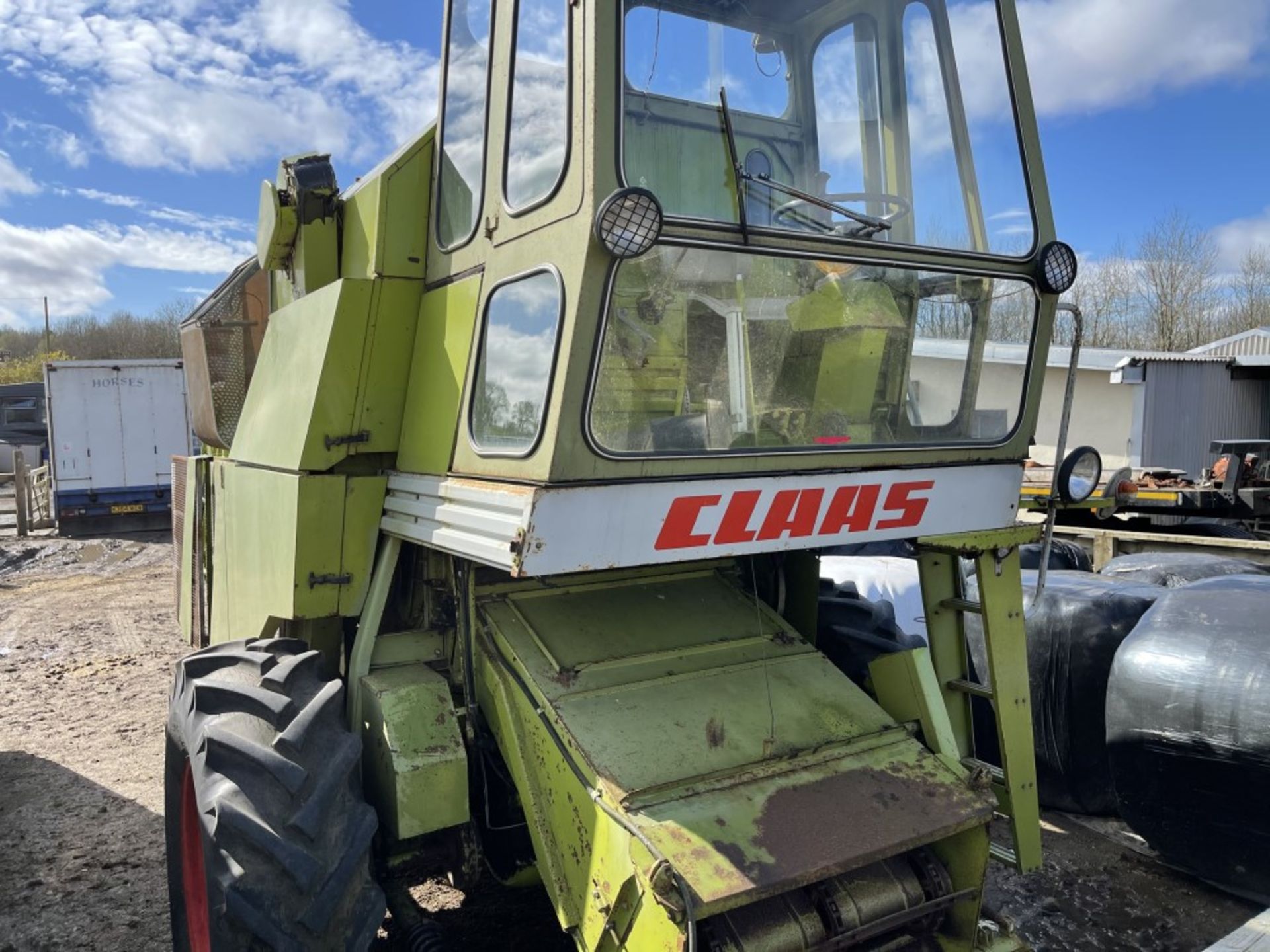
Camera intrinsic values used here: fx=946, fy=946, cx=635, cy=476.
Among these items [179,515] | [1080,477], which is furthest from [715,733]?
[179,515]

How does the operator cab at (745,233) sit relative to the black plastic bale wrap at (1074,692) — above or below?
above

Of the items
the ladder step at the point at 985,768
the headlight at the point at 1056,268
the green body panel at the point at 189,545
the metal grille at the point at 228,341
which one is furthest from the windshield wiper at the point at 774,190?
the green body panel at the point at 189,545

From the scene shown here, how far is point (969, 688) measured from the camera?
3236mm

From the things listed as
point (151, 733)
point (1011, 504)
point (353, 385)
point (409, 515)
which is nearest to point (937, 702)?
point (1011, 504)

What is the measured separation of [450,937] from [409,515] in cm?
159

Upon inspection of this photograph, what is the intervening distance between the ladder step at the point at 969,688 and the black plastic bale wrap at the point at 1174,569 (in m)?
2.87

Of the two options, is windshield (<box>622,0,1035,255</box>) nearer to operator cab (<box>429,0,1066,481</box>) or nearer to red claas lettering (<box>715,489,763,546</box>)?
operator cab (<box>429,0,1066,481</box>)

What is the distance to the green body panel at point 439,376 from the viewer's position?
8.95 feet

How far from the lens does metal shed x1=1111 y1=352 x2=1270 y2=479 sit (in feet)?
58.1

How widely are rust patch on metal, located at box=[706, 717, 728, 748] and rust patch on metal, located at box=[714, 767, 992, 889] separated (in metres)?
0.23

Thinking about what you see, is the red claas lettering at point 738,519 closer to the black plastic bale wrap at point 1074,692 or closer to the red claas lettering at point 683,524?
the red claas lettering at point 683,524

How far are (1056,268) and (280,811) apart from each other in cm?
Answer: 269

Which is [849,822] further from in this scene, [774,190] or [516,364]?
[774,190]

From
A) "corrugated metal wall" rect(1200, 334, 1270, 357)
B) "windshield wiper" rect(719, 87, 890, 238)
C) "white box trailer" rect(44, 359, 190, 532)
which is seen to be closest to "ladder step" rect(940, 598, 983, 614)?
"windshield wiper" rect(719, 87, 890, 238)
